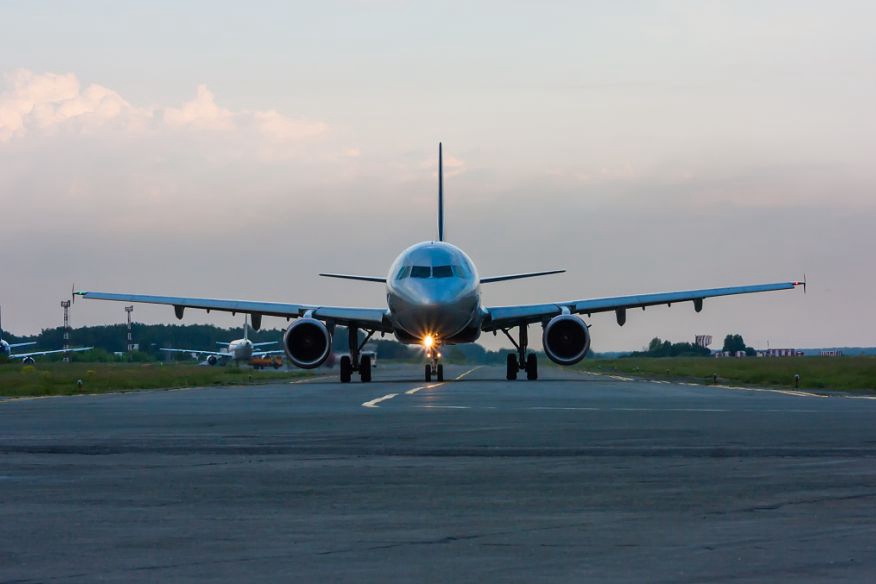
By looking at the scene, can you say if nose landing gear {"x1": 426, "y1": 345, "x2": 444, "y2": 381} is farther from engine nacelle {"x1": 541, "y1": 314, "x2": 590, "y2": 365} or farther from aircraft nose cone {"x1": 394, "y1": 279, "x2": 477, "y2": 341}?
engine nacelle {"x1": 541, "y1": 314, "x2": 590, "y2": 365}

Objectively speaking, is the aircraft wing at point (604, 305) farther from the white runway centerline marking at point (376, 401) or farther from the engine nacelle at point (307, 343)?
the white runway centerline marking at point (376, 401)

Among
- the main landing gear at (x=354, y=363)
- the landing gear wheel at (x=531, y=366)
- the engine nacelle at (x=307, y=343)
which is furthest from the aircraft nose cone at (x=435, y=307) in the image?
the landing gear wheel at (x=531, y=366)

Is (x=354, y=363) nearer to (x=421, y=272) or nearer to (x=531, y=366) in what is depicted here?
(x=531, y=366)

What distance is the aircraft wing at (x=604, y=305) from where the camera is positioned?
46.3 meters

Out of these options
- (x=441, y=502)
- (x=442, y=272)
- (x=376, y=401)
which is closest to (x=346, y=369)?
(x=442, y=272)

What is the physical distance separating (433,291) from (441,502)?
3182cm

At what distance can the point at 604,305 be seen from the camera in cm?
4766

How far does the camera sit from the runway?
261 inches

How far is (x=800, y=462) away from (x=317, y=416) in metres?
9.97

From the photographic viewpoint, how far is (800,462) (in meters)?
12.3

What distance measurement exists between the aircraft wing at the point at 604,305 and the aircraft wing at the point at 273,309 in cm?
366

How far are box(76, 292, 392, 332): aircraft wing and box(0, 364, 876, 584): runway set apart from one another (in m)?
27.4

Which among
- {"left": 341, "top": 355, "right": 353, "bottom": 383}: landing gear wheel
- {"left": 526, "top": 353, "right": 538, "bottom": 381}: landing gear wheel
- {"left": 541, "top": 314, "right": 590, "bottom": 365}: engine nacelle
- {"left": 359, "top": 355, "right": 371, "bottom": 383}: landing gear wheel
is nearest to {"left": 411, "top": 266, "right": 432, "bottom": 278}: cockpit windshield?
{"left": 541, "top": 314, "right": 590, "bottom": 365}: engine nacelle

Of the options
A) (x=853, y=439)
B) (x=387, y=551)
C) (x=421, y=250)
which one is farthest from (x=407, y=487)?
(x=421, y=250)
